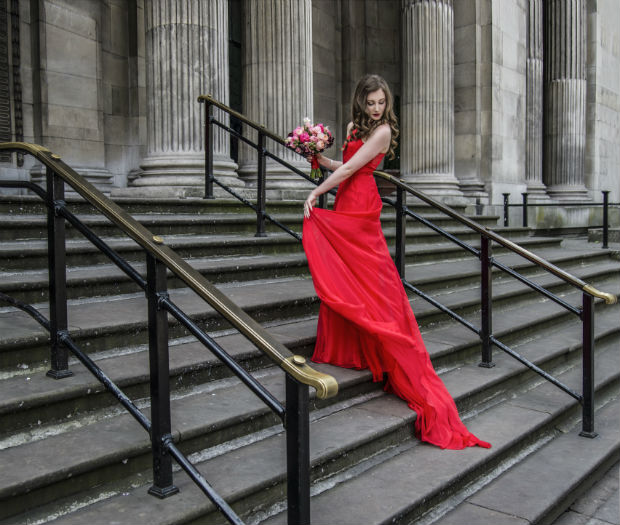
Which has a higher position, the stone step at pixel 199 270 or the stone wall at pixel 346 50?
the stone wall at pixel 346 50

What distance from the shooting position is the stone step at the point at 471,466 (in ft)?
9.86

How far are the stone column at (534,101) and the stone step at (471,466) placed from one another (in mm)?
10033

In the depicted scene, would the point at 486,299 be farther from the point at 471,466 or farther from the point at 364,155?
the point at 471,466

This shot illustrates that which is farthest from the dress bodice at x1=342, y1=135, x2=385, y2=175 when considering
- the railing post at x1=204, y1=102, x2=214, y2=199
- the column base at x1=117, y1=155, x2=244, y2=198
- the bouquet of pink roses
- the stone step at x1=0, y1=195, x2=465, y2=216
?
the column base at x1=117, y1=155, x2=244, y2=198

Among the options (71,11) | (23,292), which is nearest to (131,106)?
(71,11)

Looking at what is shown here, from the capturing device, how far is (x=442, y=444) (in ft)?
12.2

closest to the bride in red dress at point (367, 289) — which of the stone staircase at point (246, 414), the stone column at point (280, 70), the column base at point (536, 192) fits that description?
the stone staircase at point (246, 414)

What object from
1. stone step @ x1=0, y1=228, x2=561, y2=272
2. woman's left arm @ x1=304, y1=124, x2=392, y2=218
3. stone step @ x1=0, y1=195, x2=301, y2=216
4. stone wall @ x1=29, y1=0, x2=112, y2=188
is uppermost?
stone wall @ x1=29, y1=0, x2=112, y2=188

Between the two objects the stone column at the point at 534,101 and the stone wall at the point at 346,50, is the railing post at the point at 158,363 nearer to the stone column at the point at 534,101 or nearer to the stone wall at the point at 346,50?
the stone wall at the point at 346,50

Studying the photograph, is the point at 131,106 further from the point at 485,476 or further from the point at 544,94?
the point at 544,94

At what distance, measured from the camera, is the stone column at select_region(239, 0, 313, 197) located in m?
8.23

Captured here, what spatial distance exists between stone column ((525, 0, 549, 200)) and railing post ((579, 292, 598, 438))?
33.2 feet

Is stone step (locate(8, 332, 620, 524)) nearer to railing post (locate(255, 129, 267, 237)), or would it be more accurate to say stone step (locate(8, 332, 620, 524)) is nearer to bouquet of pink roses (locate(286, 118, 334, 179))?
bouquet of pink roses (locate(286, 118, 334, 179))

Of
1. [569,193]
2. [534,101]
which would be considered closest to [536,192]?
[569,193]
